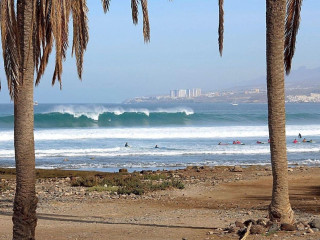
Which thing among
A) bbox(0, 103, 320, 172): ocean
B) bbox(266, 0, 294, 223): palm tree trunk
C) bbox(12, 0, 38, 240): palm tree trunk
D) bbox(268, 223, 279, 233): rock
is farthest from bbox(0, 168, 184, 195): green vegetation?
bbox(12, 0, 38, 240): palm tree trunk

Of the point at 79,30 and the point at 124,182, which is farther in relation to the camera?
the point at 124,182

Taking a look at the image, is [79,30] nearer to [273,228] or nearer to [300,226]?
[273,228]

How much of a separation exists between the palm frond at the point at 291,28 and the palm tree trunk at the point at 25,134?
481 cm

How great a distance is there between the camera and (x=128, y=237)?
1096cm

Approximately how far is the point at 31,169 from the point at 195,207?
6.71 meters

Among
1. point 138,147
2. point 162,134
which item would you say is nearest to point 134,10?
point 138,147

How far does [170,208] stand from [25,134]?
662 cm

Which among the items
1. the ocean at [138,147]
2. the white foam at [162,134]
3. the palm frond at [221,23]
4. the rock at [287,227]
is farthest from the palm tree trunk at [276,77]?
the white foam at [162,134]

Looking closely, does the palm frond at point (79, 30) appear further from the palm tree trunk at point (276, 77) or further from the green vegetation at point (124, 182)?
the green vegetation at point (124, 182)

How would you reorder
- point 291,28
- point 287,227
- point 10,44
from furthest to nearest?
point 291,28 < point 287,227 < point 10,44

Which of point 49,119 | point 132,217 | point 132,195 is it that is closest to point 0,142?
point 49,119

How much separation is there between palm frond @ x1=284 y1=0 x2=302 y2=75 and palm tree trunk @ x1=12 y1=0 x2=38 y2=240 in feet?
15.8

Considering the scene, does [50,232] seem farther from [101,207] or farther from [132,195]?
[132,195]

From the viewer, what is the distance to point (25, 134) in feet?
28.9
